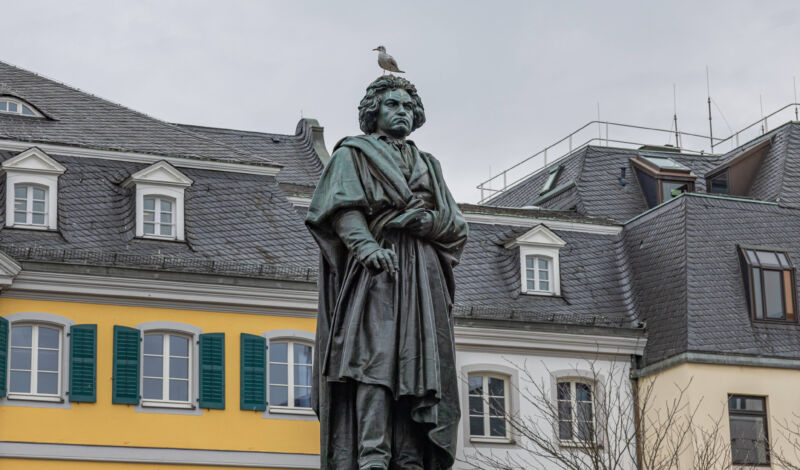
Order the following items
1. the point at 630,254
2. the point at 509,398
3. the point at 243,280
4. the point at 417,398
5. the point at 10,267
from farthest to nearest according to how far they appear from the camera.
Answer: the point at 630,254 < the point at 509,398 < the point at 243,280 < the point at 10,267 < the point at 417,398

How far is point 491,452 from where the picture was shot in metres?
37.9

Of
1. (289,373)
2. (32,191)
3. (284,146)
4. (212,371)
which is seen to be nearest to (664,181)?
(284,146)

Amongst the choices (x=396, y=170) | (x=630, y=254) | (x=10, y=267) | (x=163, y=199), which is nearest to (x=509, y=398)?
(x=630, y=254)

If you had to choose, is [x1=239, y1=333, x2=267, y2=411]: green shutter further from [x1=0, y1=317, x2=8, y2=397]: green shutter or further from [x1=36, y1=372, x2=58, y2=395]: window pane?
[x1=0, y1=317, x2=8, y2=397]: green shutter

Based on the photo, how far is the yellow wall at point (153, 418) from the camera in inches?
1350

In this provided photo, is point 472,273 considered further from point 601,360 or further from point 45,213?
point 45,213

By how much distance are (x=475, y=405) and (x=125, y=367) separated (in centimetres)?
800

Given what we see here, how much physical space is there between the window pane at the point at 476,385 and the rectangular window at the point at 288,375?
3.94 meters

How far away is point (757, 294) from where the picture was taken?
3969 cm

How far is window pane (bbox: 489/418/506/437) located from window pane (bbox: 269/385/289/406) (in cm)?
489

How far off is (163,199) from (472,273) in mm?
7613

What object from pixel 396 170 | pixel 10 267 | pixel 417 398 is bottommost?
pixel 417 398

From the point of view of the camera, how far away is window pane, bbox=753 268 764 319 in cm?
3962

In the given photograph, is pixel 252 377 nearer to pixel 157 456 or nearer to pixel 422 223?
pixel 157 456
